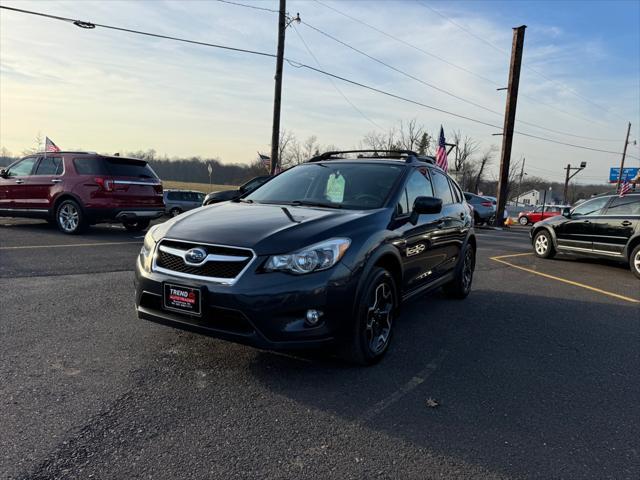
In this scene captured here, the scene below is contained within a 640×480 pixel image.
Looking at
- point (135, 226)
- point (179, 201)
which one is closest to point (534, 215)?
point (179, 201)

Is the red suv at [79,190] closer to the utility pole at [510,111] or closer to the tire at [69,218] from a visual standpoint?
the tire at [69,218]

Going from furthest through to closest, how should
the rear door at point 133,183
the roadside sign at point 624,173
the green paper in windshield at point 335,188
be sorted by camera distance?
the roadside sign at point 624,173
the rear door at point 133,183
the green paper in windshield at point 335,188

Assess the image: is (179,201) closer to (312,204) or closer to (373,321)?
(312,204)

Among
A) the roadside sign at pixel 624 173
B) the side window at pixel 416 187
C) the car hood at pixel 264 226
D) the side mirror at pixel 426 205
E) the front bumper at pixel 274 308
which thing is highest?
the roadside sign at pixel 624 173

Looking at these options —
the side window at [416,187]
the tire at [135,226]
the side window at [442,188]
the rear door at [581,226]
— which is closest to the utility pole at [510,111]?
the rear door at [581,226]

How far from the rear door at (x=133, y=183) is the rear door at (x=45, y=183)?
1237 mm

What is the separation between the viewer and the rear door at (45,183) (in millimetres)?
10242

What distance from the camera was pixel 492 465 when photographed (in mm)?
2389

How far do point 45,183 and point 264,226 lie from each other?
9305mm

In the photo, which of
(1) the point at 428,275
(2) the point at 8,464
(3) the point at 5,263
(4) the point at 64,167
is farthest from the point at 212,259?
(4) the point at 64,167

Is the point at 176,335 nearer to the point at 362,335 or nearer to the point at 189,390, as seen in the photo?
the point at 189,390

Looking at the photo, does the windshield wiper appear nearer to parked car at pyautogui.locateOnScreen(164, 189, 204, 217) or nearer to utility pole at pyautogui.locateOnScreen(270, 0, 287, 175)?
utility pole at pyautogui.locateOnScreen(270, 0, 287, 175)

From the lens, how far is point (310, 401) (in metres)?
2.96

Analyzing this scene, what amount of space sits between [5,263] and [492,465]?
709 cm
